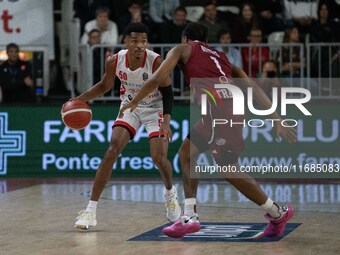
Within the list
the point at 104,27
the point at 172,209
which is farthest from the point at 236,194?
the point at 104,27

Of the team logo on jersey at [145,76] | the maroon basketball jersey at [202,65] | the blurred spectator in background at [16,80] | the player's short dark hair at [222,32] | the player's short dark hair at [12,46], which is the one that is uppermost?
the maroon basketball jersey at [202,65]

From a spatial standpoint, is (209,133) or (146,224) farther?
(146,224)

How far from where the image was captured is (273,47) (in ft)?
61.4

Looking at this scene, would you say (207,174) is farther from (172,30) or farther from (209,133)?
(209,133)

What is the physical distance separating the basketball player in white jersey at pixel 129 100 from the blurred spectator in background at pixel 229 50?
6.42m

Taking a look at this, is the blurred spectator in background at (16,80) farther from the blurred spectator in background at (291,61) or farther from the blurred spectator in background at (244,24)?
the blurred spectator in background at (291,61)

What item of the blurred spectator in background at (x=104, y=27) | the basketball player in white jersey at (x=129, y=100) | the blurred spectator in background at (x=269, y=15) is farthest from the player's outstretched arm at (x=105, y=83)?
the blurred spectator in background at (x=269, y=15)

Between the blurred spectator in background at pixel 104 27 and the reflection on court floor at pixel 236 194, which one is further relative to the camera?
the blurred spectator in background at pixel 104 27

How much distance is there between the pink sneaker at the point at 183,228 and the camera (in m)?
10.4

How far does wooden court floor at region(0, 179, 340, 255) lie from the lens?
10016 millimetres

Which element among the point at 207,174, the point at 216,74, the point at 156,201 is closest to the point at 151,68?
the point at 216,74

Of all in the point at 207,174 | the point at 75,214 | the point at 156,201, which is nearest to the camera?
the point at 75,214

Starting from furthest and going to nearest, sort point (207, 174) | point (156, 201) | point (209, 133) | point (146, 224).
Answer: point (207, 174), point (156, 201), point (146, 224), point (209, 133)

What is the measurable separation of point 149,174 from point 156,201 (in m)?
3.96
